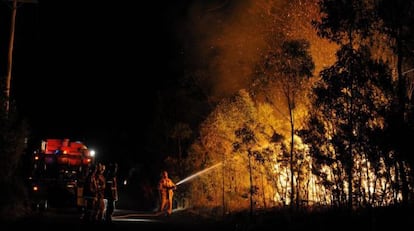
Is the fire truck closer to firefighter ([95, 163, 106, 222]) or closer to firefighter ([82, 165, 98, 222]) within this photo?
firefighter ([95, 163, 106, 222])

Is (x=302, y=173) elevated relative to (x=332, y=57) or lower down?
lower down

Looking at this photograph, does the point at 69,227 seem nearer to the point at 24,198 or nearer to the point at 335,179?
the point at 24,198

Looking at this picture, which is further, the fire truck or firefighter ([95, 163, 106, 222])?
the fire truck

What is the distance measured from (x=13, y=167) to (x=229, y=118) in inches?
280

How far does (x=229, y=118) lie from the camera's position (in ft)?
54.6

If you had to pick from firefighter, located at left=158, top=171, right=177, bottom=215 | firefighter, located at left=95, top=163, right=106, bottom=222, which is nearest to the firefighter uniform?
firefighter, located at left=95, top=163, right=106, bottom=222

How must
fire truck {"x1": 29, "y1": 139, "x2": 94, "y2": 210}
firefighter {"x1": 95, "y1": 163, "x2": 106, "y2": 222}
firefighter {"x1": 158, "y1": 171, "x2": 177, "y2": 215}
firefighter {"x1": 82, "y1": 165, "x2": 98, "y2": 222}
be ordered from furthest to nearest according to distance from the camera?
firefighter {"x1": 158, "y1": 171, "x2": 177, "y2": 215}
fire truck {"x1": 29, "y1": 139, "x2": 94, "y2": 210}
firefighter {"x1": 95, "y1": 163, "x2": 106, "y2": 222}
firefighter {"x1": 82, "y1": 165, "x2": 98, "y2": 222}

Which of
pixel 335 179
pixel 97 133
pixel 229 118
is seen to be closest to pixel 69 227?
pixel 229 118

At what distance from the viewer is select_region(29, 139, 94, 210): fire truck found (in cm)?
1952

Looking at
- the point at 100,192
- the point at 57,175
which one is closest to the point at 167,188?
the point at 57,175

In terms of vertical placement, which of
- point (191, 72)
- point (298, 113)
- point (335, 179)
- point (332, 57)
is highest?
point (191, 72)

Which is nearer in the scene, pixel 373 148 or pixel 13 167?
pixel 373 148

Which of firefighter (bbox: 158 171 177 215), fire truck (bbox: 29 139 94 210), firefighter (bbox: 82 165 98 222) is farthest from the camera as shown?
firefighter (bbox: 158 171 177 215)

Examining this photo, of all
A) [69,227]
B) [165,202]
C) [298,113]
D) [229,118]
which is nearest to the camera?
[69,227]
